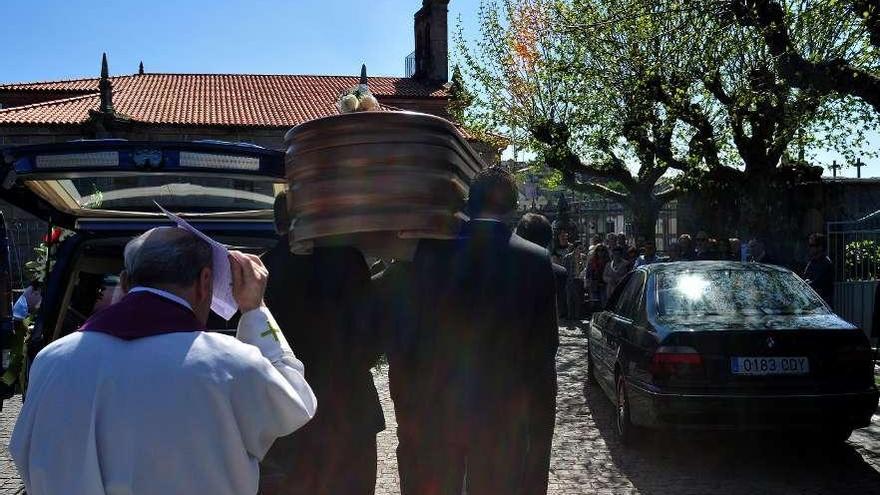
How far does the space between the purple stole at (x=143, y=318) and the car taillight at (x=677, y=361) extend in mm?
4663

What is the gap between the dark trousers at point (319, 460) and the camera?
12.0 feet

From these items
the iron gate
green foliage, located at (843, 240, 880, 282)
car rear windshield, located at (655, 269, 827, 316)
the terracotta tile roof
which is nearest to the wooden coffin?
car rear windshield, located at (655, 269, 827, 316)

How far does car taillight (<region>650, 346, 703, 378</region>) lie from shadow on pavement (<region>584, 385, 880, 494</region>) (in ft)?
2.51

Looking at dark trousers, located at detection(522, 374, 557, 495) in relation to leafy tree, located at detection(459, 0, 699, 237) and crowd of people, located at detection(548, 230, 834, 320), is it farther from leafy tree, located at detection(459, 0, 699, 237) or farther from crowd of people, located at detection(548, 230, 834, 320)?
leafy tree, located at detection(459, 0, 699, 237)

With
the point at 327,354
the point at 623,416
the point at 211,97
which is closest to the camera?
the point at 327,354

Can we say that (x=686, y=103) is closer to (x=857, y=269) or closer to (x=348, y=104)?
(x=857, y=269)

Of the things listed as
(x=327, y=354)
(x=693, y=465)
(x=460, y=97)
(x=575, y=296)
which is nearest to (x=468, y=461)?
A: (x=327, y=354)

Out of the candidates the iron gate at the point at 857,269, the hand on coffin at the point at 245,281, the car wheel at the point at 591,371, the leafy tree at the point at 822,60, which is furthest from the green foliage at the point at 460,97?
the hand on coffin at the point at 245,281

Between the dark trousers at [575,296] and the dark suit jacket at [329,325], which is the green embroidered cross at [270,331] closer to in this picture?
the dark suit jacket at [329,325]

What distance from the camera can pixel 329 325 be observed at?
364 centimetres

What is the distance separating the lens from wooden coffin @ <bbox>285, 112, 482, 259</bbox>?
318 centimetres

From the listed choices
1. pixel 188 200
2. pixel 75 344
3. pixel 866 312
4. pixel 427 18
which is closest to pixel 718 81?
pixel 866 312

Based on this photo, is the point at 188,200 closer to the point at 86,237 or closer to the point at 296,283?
the point at 86,237

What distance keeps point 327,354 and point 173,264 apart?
1.59m
